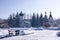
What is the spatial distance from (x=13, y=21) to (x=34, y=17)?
13.9 metres

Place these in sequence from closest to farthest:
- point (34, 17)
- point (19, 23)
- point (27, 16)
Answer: point (19, 23), point (34, 17), point (27, 16)

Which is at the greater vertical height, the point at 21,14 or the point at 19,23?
the point at 21,14

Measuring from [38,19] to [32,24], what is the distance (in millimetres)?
8451

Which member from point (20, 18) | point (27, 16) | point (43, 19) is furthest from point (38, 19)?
point (20, 18)

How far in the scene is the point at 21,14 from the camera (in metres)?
56.4

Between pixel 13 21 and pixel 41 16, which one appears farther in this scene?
pixel 41 16

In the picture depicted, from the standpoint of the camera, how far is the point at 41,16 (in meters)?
70.9

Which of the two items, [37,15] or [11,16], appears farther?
[37,15]

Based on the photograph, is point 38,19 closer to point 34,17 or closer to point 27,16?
point 34,17

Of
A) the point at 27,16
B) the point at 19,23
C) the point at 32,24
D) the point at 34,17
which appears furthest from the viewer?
the point at 27,16

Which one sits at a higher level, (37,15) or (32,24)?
(37,15)

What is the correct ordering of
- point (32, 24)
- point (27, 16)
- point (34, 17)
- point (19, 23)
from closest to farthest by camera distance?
point (19, 23)
point (32, 24)
point (34, 17)
point (27, 16)

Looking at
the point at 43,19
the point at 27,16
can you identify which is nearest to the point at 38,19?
the point at 43,19

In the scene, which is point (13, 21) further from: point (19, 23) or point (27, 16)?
point (27, 16)
